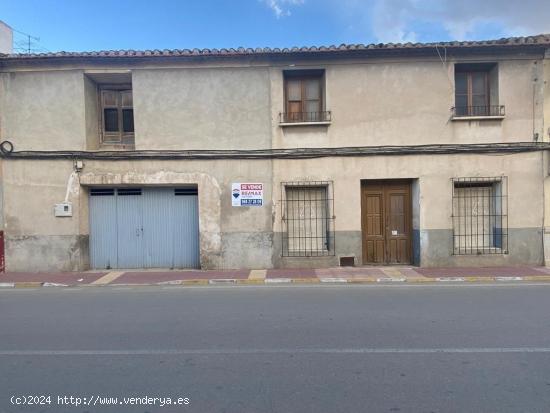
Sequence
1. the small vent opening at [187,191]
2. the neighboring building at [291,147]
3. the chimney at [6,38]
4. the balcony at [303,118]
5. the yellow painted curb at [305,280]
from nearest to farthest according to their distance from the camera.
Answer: the yellow painted curb at [305,280] < the neighboring building at [291,147] < the balcony at [303,118] < the small vent opening at [187,191] < the chimney at [6,38]

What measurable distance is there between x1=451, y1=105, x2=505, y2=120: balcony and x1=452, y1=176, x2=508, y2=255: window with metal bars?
176 cm

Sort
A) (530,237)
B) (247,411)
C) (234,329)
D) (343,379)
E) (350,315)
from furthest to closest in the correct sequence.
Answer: (530,237), (350,315), (234,329), (343,379), (247,411)

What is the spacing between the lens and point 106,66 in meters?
10.9

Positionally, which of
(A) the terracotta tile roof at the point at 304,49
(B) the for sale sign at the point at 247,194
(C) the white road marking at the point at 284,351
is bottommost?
(C) the white road marking at the point at 284,351

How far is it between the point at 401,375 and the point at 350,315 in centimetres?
224

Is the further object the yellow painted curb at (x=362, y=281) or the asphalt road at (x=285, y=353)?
the yellow painted curb at (x=362, y=281)

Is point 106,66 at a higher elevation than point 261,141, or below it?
higher

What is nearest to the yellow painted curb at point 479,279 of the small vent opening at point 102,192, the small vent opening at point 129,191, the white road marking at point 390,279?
the white road marking at point 390,279

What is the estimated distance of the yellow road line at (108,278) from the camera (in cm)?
957

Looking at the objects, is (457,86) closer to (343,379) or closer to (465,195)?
(465,195)

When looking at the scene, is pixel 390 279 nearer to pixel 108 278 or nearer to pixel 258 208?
pixel 258 208

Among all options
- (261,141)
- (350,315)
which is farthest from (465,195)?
(350,315)

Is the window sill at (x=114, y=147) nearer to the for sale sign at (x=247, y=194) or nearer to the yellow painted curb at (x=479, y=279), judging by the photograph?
the for sale sign at (x=247, y=194)

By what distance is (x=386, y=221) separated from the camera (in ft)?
37.3
